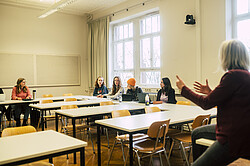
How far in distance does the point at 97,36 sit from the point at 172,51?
11.7 ft

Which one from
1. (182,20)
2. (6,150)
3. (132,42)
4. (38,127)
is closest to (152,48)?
(132,42)

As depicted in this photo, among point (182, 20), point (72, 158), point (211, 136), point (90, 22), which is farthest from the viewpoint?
point (90, 22)

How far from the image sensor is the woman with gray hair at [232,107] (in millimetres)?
1548

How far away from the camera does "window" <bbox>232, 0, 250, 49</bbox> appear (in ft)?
16.0

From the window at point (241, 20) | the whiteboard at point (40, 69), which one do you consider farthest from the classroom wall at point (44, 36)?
the window at point (241, 20)

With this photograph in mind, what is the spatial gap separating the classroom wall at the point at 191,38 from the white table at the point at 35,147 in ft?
12.9

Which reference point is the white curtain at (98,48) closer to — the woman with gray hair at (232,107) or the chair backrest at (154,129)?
the chair backrest at (154,129)

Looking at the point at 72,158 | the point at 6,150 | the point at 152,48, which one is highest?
the point at 152,48

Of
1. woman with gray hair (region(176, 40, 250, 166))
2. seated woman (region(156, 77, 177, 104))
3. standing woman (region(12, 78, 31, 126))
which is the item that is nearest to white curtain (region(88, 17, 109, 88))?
standing woman (region(12, 78, 31, 126))

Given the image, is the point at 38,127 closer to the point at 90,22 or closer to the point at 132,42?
the point at 132,42

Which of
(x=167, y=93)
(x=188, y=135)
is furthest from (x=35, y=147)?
(x=167, y=93)

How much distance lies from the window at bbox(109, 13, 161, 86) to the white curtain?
28 centimetres

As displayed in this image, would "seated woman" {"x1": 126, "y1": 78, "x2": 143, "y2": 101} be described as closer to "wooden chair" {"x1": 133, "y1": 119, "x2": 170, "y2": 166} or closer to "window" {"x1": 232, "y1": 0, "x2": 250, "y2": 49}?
"window" {"x1": 232, "y1": 0, "x2": 250, "y2": 49}

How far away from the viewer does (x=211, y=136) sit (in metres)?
2.08
